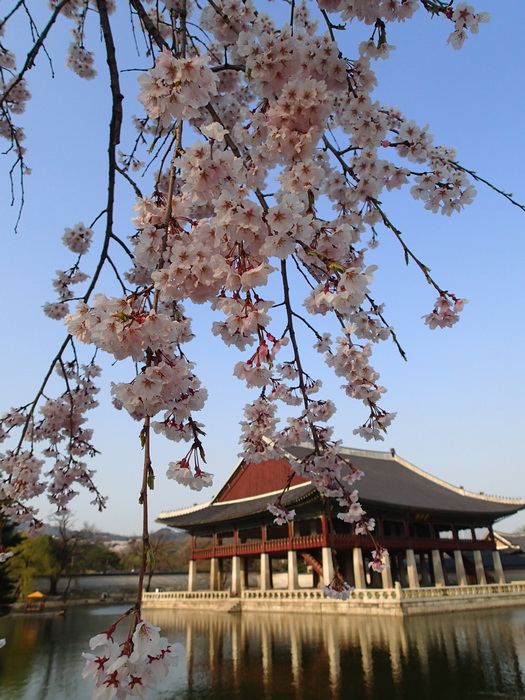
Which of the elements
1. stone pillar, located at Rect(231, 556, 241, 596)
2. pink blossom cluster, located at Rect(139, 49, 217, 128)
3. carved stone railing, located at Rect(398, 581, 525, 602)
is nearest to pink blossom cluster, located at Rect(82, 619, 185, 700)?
pink blossom cluster, located at Rect(139, 49, 217, 128)

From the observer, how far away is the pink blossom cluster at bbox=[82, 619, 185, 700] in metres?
1.10

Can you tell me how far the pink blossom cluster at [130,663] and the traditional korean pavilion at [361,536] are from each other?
593 inches

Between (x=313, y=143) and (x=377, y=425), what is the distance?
1819 millimetres

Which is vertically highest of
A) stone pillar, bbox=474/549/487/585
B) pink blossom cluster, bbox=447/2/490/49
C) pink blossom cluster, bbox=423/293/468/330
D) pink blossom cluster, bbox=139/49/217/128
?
pink blossom cluster, bbox=447/2/490/49

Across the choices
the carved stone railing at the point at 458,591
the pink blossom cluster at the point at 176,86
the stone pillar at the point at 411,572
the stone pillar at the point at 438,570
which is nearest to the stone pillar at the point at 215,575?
the stone pillar at the point at 411,572

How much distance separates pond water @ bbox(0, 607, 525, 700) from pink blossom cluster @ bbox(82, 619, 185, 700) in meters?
6.20

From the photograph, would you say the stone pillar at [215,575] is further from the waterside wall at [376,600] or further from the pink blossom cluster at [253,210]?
→ the pink blossom cluster at [253,210]

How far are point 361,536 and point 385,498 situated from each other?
2.06 m

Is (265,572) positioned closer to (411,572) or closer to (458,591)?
(411,572)

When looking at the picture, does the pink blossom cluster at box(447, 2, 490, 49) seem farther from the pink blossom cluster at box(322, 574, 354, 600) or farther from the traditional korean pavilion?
the traditional korean pavilion

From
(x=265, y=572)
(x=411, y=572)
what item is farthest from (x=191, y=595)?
(x=411, y=572)

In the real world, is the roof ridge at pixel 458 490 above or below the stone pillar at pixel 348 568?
above

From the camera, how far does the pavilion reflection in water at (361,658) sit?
636 centimetres

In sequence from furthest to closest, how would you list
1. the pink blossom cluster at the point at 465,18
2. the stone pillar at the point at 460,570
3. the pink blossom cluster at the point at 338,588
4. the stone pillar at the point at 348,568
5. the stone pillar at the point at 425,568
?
the stone pillar at the point at 425,568 < the stone pillar at the point at 348,568 < the stone pillar at the point at 460,570 < the pink blossom cluster at the point at 338,588 < the pink blossom cluster at the point at 465,18
